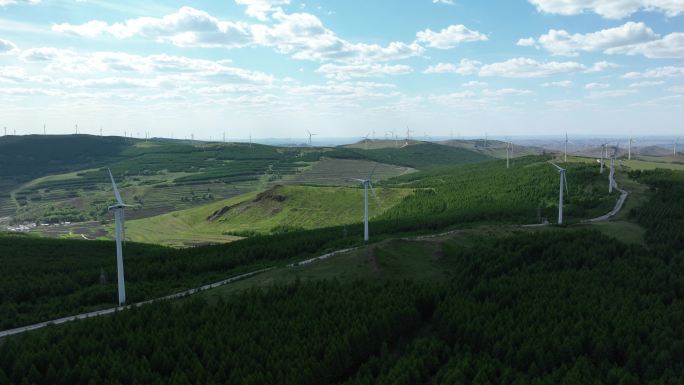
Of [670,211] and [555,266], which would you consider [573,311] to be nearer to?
[555,266]

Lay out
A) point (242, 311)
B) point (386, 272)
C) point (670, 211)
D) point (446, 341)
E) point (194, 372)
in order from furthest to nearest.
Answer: point (670, 211) < point (386, 272) < point (242, 311) < point (446, 341) < point (194, 372)

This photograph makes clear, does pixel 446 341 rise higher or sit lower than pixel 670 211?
lower

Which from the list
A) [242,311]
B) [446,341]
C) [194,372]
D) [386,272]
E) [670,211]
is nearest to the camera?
[194,372]

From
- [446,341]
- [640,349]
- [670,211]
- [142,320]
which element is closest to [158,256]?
[142,320]

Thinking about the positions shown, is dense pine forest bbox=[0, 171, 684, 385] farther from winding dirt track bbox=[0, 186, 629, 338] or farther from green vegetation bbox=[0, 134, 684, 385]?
winding dirt track bbox=[0, 186, 629, 338]

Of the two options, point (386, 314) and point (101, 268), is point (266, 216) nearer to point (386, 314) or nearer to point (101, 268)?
point (101, 268)

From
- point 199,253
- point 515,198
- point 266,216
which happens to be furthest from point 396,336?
point 266,216
